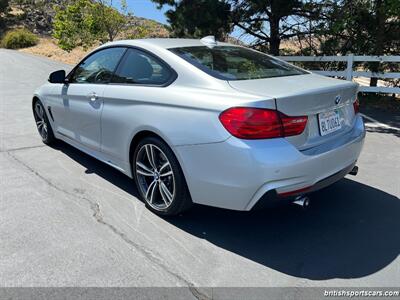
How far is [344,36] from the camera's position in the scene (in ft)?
38.5

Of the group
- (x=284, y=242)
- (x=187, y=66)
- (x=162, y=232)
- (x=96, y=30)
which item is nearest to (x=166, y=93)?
(x=187, y=66)

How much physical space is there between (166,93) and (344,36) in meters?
9.49

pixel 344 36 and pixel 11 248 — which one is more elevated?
pixel 344 36

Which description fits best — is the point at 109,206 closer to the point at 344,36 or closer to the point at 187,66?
the point at 187,66

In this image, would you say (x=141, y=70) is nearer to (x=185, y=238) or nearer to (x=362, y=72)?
(x=185, y=238)

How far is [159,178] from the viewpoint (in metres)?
3.92

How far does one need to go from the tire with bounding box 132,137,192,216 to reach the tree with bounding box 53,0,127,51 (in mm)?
21813

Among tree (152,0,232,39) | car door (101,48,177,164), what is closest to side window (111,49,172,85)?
car door (101,48,177,164)

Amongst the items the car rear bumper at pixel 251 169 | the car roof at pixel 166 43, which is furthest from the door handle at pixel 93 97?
the car rear bumper at pixel 251 169

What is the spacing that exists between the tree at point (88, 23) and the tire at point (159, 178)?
21.8 m

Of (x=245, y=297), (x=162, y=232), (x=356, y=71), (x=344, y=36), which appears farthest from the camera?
(x=344, y=36)

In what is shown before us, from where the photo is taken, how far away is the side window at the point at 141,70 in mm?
3920

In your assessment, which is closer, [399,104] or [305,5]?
[399,104]

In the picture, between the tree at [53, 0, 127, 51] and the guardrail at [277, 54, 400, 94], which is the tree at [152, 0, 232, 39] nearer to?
the guardrail at [277, 54, 400, 94]
